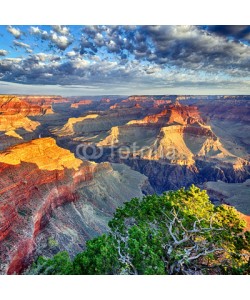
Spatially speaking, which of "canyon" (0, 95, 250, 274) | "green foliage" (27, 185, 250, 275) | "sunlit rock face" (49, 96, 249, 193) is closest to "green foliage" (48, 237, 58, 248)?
"canyon" (0, 95, 250, 274)

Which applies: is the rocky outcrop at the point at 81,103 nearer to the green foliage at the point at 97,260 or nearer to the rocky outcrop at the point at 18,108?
the rocky outcrop at the point at 18,108

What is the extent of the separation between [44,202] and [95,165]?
544 inches

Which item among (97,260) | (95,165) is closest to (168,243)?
(97,260)

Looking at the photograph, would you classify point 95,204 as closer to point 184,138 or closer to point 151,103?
point 184,138

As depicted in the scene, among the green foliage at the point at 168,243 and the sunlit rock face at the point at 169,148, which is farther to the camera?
the sunlit rock face at the point at 169,148

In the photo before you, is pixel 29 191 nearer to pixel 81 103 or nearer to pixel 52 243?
pixel 52 243

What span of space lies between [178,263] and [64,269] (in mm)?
3797

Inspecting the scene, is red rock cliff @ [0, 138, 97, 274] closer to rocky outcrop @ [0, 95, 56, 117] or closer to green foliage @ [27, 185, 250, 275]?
green foliage @ [27, 185, 250, 275]

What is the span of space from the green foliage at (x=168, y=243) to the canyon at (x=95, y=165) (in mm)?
5673

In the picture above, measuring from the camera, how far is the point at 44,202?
1950cm

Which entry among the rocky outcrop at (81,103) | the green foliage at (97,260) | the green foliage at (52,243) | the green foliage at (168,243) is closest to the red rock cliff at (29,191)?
the green foliage at (52,243)

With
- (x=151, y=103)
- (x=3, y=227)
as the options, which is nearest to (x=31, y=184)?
(x=3, y=227)

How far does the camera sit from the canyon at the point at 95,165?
1752 centimetres

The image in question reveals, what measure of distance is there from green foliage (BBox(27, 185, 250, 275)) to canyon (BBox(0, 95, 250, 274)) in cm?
567
